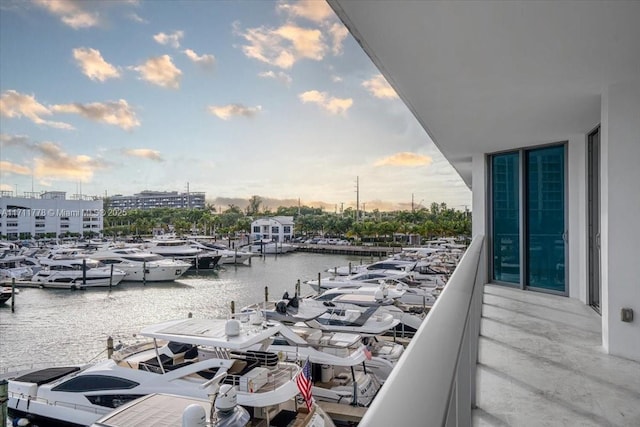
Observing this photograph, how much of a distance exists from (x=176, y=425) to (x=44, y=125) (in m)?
96.3

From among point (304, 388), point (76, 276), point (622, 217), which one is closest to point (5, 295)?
point (76, 276)

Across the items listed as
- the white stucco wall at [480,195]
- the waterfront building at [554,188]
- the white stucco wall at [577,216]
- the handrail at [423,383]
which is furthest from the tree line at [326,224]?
the handrail at [423,383]

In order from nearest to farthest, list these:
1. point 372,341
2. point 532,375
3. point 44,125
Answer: point 532,375 → point 372,341 → point 44,125

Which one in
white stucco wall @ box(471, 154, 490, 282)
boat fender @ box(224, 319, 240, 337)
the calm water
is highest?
white stucco wall @ box(471, 154, 490, 282)

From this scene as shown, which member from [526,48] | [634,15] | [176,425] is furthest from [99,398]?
[634,15]

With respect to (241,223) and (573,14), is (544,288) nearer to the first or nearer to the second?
(573,14)

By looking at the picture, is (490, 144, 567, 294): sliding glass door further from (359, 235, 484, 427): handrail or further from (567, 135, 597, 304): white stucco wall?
(359, 235, 484, 427): handrail

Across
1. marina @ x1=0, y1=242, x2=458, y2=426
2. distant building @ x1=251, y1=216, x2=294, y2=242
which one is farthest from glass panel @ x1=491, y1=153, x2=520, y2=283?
distant building @ x1=251, y1=216, x2=294, y2=242

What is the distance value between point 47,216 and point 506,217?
71.3 m

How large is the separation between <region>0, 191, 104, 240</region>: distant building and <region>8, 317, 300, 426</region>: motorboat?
60029 mm

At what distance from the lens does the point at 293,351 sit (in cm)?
898

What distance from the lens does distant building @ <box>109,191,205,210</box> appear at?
148 meters

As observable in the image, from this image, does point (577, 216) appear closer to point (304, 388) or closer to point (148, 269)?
point (304, 388)

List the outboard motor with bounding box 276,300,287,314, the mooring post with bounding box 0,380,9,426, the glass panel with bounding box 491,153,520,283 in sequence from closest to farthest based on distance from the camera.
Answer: the glass panel with bounding box 491,153,520,283 < the mooring post with bounding box 0,380,9,426 < the outboard motor with bounding box 276,300,287,314
